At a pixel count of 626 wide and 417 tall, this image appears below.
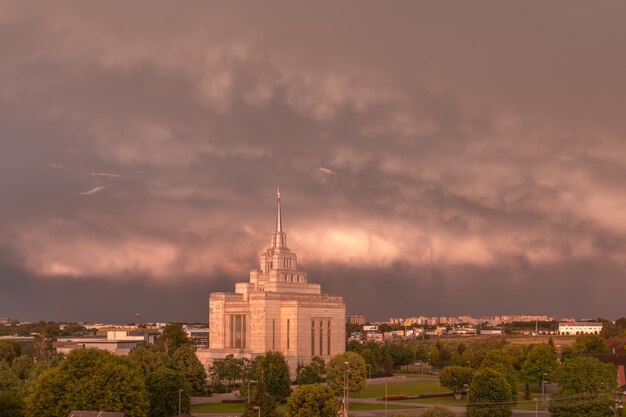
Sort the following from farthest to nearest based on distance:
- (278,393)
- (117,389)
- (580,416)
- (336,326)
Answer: (336,326), (278,393), (580,416), (117,389)

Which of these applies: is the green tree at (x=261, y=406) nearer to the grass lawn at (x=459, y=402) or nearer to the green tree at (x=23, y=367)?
the grass lawn at (x=459, y=402)

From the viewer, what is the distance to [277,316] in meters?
171

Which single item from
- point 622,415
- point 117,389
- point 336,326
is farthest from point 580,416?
point 336,326

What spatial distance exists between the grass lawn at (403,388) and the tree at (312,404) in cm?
4997

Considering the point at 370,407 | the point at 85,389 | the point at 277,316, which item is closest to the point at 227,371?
the point at 277,316

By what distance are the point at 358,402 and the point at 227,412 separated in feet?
74.0

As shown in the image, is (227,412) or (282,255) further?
(282,255)

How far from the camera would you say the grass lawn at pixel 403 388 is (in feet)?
455

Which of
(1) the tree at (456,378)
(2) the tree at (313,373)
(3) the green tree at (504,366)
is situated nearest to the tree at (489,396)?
(3) the green tree at (504,366)

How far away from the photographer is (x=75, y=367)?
84.6m

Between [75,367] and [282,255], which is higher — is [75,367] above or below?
below

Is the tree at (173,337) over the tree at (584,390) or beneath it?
over

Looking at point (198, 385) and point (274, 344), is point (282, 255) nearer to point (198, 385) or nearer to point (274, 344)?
point (274, 344)

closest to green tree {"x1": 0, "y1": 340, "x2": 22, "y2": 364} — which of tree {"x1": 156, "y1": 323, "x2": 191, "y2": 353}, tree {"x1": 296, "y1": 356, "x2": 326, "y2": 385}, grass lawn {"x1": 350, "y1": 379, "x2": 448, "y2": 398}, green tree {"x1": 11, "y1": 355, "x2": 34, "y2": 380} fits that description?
tree {"x1": 156, "y1": 323, "x2": 191, "y2": 353}
